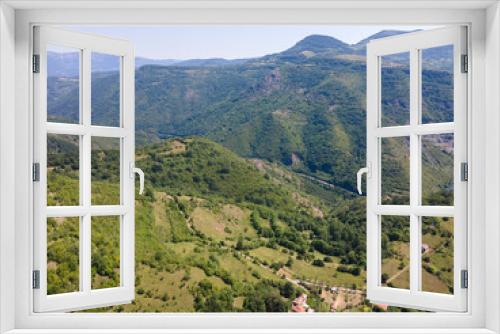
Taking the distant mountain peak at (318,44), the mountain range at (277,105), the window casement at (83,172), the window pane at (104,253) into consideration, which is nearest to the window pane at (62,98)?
the mountain range at (277,105)

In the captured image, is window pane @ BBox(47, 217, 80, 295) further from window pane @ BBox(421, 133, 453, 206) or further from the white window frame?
the white window frame

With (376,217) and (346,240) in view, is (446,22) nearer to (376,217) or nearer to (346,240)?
(376,217)

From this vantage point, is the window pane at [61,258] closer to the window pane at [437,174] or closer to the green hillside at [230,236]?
the green hillside at [230,236]

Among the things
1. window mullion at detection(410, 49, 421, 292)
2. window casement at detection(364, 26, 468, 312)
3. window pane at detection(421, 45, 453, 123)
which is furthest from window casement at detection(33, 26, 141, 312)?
window pane at detection(421, 45, 453, 123)

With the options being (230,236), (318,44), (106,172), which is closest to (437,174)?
(318,44)

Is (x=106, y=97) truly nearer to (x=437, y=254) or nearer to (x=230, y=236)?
(x=230, y=236)

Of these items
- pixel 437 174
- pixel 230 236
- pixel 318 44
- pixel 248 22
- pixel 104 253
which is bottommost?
pixel 104 253
